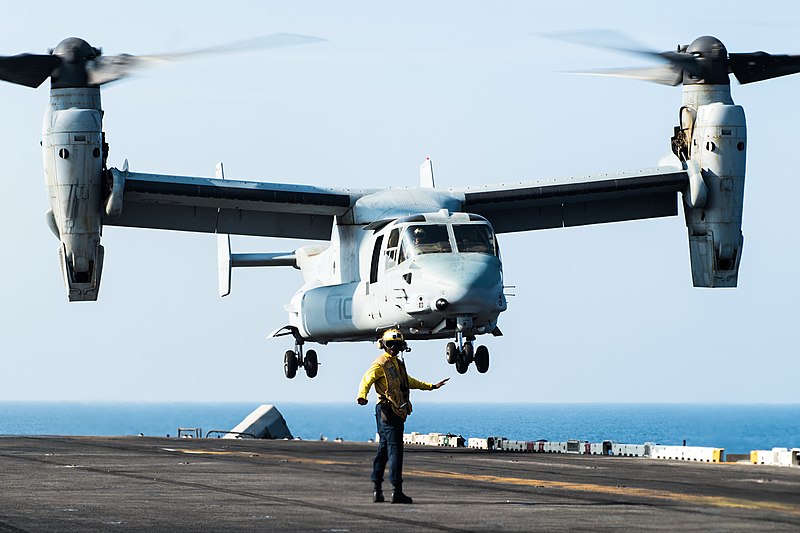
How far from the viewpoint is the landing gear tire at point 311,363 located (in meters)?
37.8

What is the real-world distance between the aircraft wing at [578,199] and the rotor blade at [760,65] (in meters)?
2.94

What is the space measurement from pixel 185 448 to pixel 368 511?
45.8 feet

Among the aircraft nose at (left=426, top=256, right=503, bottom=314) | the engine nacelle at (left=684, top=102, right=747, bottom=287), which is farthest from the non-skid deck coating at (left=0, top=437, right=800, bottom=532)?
the engine nacelle at (left=684, top=102, right=747, bottom=287)

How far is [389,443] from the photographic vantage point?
1486 cm

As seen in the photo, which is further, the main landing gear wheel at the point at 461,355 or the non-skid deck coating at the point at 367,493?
the main landing gear wheel at the point at 461,355

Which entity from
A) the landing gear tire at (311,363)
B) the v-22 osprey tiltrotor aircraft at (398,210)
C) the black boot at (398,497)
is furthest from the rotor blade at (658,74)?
the black boot at (398,497)

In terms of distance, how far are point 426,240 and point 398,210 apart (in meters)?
3.89

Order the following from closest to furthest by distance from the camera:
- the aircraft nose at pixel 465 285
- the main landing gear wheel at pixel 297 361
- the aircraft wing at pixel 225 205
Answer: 1. the aircraft nose at pixel 465 285
2. the aircraft wing at pixel 225 205
3. the main landing gear wheel at pixel 297 361

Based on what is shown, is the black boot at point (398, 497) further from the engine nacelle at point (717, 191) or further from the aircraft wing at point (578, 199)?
the engine nacelle at point (717, 191)

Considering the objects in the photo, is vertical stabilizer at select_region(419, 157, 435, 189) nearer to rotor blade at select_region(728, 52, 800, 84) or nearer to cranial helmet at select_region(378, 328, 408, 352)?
rotor blade at select_region(728, 52, 800, 84)

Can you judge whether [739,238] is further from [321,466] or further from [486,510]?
[486,510]

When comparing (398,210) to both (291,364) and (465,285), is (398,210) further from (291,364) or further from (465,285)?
(291,364)

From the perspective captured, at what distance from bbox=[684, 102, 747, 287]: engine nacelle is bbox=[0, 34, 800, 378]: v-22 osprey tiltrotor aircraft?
4 cm

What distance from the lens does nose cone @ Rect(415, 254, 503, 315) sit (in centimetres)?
2667
